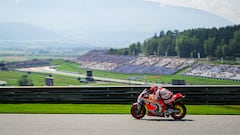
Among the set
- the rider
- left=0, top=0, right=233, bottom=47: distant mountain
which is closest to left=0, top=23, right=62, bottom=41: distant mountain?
left=0, top=0, right=233, bottom=47: distant mountain

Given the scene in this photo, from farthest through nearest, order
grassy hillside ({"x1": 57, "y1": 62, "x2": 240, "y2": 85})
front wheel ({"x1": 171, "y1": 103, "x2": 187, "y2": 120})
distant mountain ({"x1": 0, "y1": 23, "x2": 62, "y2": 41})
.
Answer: distant mountain ({"x1": 0, "y1": 23, "x2": 62, "y2": 41})
grassy hillside ({"x1": 57, "y1": 62, "x2": 240, "y2": 85})
front wheel ({"x1": 171, "y1": 103, "x2": 187, "y2": 120})

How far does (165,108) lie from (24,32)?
137 meters

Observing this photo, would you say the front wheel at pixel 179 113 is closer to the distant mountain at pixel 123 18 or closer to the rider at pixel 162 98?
the rider at pixel 162 98

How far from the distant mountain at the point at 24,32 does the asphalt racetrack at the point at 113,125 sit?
108595 mm

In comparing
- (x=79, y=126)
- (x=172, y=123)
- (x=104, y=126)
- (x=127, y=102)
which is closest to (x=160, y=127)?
(x=172, y=123)

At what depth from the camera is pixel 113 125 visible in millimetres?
9906

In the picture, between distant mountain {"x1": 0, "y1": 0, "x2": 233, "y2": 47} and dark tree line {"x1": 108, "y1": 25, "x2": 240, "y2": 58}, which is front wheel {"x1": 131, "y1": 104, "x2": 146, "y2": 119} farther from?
distant mountain {"x1": 0, "y1": 0, "x2": 233, "y2": 47}

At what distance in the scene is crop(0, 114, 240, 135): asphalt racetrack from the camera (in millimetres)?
8953

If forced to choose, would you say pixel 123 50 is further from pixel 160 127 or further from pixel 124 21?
pixel 124 21

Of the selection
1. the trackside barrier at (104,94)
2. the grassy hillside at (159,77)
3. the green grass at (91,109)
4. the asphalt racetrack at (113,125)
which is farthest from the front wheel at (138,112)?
the grassy hillside at (159,77)

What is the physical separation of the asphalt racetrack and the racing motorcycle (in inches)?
6.7

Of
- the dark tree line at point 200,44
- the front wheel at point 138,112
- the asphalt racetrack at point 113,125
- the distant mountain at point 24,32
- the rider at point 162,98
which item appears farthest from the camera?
the distant mountain at point 24,32

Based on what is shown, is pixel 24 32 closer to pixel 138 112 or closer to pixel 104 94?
pixel 104 94

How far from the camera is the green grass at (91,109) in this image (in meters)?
12.5
